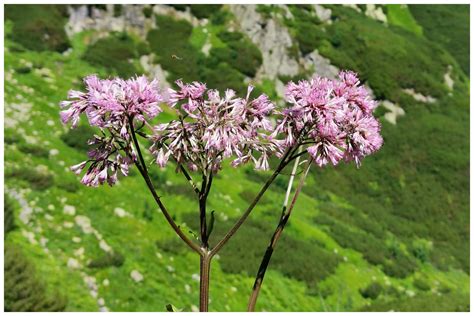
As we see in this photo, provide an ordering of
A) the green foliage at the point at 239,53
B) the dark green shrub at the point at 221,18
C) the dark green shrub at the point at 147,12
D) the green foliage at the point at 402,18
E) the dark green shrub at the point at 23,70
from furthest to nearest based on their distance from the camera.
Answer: the green foliage at the point at 402,18, the dark green shrub at the point at 221,18, the dark green shrub at the point at 147,12, the green foliage at the point at 239,53, the dark green shrub at the point at 23,70

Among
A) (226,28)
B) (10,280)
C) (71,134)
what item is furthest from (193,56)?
(10,280)

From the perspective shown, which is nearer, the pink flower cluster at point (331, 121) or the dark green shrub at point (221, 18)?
the pink flower cluster at point (331, 121)

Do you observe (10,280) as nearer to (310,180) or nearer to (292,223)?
(292,223)

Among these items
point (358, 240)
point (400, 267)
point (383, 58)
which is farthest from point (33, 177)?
point (383, 58)

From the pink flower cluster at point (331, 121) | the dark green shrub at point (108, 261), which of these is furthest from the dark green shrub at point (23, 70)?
the pink flower cluster at point (331, 121)

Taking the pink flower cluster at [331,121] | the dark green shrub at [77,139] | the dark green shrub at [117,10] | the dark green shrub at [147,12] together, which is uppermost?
→ the dark green shrub at [147,12]

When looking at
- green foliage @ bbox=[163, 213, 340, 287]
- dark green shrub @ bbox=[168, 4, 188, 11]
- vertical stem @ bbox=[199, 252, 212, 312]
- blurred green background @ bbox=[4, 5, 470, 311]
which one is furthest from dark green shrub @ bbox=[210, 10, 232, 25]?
vertical stem @ bbox=[199, 252, 212, 312]

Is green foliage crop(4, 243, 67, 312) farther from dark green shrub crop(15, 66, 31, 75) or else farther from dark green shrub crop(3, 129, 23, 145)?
dark green shrub crop(15, 66, 31, 75)

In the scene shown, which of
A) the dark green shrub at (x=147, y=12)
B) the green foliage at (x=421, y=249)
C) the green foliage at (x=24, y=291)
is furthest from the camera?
the dark green shrub at (x=147, y=12)

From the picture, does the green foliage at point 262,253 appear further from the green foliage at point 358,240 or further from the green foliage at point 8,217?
the green foliage at point 8,217
